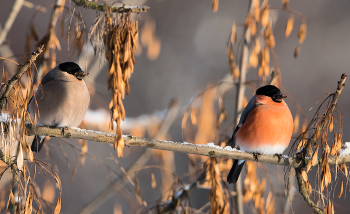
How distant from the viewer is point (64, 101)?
106 inches

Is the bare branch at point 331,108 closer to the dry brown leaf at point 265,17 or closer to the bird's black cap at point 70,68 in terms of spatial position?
the dry brown leaf at point 265,17

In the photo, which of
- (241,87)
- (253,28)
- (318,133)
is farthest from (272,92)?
(318,133)

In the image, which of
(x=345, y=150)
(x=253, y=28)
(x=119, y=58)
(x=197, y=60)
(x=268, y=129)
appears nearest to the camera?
(x=119, y=58)

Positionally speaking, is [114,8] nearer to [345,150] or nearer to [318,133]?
[318,133]

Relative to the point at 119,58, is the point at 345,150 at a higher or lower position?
lower

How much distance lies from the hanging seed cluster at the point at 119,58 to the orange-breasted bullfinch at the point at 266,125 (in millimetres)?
1449

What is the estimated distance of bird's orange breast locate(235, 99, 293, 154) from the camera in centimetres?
279

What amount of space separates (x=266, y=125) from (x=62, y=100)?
1.67m

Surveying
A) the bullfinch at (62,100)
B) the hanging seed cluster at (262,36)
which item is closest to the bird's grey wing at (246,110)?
the hanging seed cluster at (262,36)

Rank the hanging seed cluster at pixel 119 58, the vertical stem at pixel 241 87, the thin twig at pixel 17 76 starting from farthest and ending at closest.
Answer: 1. the vertical stem at pixel 241 87
2. the hanging seed cluster at pixel 119 58
3. the thin twig at pixel 17 76

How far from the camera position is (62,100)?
8.82 feet

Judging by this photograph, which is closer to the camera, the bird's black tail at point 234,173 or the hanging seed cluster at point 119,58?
the hanging seed cluster at point 119,58

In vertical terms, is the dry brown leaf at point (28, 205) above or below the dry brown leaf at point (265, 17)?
below

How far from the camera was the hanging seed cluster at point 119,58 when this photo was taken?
5.22 feet
